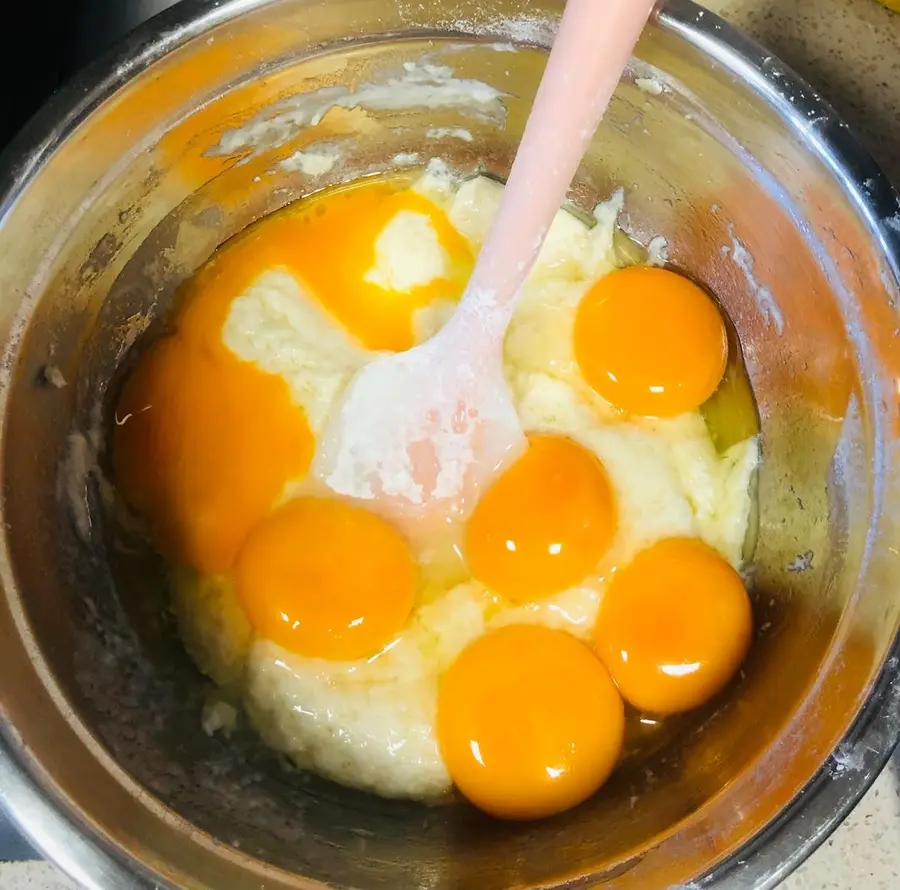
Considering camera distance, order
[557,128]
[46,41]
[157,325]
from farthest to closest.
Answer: [157,325] → [46,41] → [557,128]

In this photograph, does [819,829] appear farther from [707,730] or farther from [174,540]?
[174,540]

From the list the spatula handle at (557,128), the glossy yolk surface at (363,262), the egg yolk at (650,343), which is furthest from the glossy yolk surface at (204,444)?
the egg yolk at (650,343)

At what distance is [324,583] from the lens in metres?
1.47

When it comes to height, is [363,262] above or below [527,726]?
above

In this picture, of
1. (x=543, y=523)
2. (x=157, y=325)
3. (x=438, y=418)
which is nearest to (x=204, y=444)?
(x=157, y=325)

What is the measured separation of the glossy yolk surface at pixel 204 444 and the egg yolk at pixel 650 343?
55cm

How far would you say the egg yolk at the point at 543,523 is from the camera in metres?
1.51

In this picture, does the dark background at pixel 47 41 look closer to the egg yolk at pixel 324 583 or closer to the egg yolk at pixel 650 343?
the egg yolk at pixel 324 583

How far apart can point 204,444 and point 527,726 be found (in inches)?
28.2

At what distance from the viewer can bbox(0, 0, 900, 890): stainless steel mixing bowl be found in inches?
44.8

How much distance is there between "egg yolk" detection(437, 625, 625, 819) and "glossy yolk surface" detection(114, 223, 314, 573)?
45 centimetres

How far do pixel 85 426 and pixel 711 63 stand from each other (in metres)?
1.14

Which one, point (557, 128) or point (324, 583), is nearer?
point (557, 128)

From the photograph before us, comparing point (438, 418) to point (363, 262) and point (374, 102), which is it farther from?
Result: point (374, 102)
